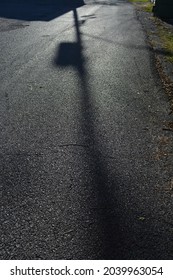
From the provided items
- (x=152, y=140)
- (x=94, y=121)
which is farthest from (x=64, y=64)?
(x=152, y=140)

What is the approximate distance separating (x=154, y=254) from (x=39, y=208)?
111 cm

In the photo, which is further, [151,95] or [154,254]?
[151,95]

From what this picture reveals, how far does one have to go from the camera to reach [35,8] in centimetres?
1602

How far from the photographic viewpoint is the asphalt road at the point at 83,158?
2.88m

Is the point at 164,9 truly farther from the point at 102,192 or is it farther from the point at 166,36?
the point at 102,192

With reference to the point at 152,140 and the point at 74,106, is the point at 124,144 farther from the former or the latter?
the point at 74,106

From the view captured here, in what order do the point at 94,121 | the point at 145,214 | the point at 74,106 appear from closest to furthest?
the point at 145,214
the point at 94,121
the point at 74,106

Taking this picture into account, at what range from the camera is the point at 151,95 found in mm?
5875

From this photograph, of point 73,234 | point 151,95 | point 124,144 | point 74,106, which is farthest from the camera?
point 151,95

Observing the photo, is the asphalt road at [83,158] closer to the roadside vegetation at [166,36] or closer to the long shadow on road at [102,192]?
the long shadow on road at [102,192]

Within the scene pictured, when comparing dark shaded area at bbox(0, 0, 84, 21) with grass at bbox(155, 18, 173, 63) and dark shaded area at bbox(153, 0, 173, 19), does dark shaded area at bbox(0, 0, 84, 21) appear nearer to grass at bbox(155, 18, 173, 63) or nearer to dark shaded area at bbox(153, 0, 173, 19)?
dark shaded area at bbox(153, 0, 173, 19)

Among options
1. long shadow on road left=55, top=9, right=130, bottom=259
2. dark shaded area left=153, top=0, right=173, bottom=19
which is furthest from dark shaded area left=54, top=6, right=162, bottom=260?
dark shaded area left=153, top=0, right=173, bottom=19

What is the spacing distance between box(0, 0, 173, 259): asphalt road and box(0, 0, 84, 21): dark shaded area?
621cm

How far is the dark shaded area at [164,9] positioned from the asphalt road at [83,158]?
23.5 feet
